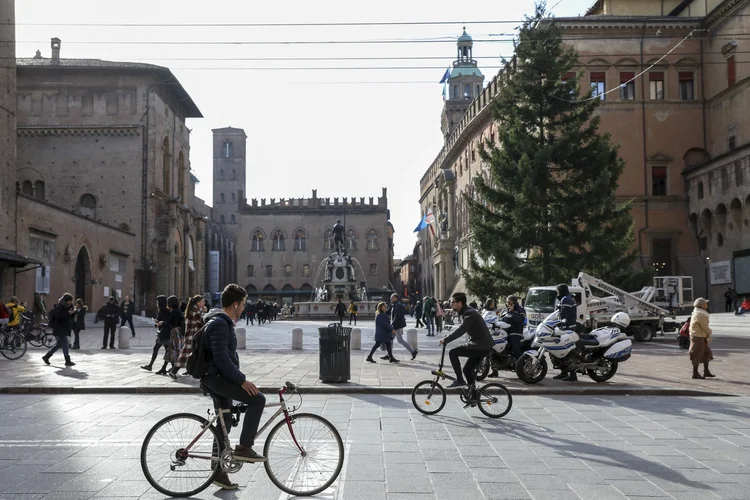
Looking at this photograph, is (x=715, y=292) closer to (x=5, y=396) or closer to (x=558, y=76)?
(x=558, y=76)

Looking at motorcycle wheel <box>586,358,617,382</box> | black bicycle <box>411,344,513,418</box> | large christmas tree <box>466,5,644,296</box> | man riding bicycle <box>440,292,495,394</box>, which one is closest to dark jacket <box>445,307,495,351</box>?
man riding bicycle <box>440,292,495,394</box>

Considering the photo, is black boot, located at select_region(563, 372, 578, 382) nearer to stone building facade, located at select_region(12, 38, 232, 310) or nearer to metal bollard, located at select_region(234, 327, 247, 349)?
metal bollard, located at select_region(234, 327, 247, 349)

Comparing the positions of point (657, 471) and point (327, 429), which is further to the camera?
point (657, 471)

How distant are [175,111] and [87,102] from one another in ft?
28.3

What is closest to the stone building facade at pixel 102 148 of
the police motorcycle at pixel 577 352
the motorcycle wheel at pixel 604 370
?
the police motorcycle at pixel 577 352

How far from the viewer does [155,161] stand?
5222 cm

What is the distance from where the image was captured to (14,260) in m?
29.4

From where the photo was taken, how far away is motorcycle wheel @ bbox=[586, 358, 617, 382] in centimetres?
1330

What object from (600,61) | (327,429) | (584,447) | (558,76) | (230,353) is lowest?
(584,447)

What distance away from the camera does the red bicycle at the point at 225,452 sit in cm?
586

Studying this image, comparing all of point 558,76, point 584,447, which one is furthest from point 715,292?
point 584,447

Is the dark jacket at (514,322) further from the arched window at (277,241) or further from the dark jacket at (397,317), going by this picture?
the arched window at (277,241)

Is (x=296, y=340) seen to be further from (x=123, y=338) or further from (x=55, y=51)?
(x=55, y=51)

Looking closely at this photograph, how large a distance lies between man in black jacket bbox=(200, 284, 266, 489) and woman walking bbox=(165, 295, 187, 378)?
8.86 metres
